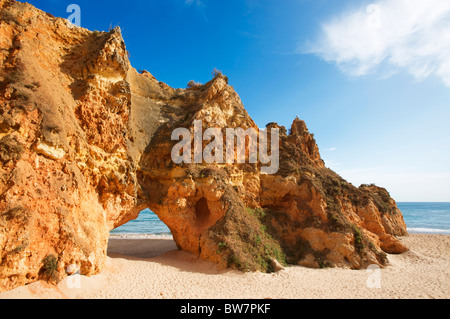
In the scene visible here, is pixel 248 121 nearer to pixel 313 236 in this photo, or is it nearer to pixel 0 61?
pixel 313 236

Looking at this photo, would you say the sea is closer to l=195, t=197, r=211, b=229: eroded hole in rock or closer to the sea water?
the sea water

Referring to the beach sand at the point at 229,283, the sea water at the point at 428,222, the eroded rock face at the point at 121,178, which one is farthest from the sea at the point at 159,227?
the beach sand at the point at 229,283

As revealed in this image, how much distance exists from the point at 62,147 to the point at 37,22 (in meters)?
7.84

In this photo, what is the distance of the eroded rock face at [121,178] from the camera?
872cm

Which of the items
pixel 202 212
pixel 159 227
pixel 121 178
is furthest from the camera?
pixel 159 227

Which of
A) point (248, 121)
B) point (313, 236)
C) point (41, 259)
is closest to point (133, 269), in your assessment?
point (41, 259)

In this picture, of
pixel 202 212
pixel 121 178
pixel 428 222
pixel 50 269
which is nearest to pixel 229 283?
pixel 202 212

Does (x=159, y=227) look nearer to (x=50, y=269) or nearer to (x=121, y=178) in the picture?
(x=121, y=178)

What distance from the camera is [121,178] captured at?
42.3 ft

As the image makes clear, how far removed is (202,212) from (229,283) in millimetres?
5959

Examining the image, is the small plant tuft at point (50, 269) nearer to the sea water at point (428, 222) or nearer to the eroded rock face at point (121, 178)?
the eroded rock face at point (121, 178)

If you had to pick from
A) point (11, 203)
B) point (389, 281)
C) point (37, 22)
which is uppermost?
point (37, 22)

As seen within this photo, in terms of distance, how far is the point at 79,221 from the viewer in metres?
9.99

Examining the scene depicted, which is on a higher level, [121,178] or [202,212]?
[121,178]
